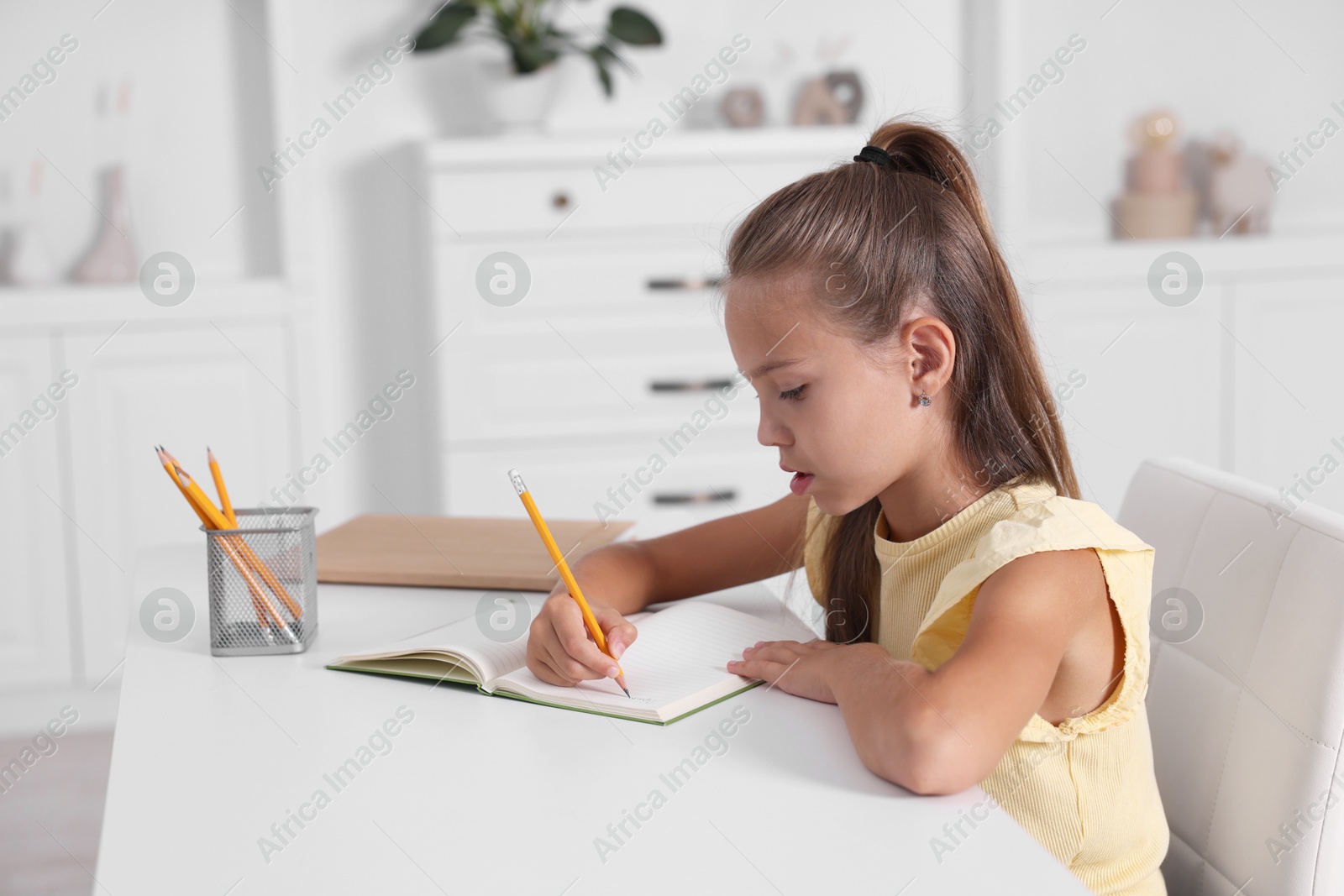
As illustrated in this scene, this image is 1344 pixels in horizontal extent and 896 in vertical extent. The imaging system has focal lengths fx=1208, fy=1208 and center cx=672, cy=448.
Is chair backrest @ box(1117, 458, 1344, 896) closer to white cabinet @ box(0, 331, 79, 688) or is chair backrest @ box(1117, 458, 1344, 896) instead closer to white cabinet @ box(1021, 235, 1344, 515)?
white cabinet @ box(1021, 235, 1344, 515)

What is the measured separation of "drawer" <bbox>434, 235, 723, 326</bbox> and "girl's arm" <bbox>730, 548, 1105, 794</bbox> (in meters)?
1.91

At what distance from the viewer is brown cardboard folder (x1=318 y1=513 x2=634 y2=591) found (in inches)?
51.3

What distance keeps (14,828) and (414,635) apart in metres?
1.67

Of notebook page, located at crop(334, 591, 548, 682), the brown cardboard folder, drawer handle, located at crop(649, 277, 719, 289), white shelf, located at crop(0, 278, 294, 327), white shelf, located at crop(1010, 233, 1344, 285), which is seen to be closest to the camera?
notebook page, located at crop(334, 591, 548, 682)

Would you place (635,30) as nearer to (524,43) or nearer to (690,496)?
(524,43)

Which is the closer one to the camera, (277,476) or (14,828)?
(14,828)

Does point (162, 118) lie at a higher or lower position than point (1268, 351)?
higher

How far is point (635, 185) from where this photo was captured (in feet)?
9.17

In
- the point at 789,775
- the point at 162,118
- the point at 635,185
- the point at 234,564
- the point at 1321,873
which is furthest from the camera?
the point at 162,118

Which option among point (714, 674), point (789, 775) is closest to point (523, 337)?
point (714, 674)

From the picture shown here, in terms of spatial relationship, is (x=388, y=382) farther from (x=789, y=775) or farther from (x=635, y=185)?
(x=789, y=775)

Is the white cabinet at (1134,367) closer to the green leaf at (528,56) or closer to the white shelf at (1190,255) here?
the white shelf at (1190,255)

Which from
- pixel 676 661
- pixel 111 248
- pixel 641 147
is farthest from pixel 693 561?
pixel 111 248

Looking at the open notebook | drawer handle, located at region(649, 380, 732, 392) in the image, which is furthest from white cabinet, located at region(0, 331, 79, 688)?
the open notebook
